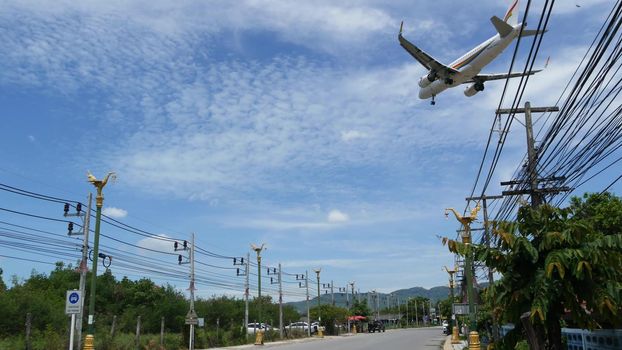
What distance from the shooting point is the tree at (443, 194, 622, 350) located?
786cm

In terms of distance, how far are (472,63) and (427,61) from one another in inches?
52.2

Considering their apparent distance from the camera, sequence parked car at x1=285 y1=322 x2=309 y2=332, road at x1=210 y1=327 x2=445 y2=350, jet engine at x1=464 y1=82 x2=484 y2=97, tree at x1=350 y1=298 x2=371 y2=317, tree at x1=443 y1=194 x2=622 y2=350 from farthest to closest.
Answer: tree at x1=350 y1=298 x2=371 y2=317, parked car at x1=285 y1=322 x2=309 y2=332, road at x1=210 y1=327 x2=445 y2=350, jet engine at x1=464 y1=82 x2=484 y2=97, tree at x1=443 y1=194 x2=622 y2=350

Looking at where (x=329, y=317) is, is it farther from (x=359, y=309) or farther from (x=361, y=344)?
(x=359, y=309)

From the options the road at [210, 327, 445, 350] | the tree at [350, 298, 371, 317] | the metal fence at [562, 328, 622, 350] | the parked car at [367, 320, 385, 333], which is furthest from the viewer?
the tree at [350, 298, 371, 317]

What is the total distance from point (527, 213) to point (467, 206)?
935 inches

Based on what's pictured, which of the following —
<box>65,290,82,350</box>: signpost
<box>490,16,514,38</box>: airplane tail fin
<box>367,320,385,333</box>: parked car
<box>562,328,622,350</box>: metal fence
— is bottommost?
<box>562,328,622,350</box>: metal fence

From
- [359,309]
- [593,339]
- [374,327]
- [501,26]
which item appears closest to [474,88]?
[501,26]

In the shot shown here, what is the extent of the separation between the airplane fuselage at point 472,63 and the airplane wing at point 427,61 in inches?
8.7

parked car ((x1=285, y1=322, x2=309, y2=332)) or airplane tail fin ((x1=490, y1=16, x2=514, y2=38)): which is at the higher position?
airplane tail fin ((x1=490, y1=16, x2=514, y2=38))

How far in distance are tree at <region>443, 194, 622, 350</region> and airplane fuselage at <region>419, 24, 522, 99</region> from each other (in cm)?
729

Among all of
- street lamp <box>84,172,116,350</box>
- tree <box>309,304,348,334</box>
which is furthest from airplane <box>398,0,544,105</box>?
tree <box>309,304,348,334</box>

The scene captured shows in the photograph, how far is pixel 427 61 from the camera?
1756cm

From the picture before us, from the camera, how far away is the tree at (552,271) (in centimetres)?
786

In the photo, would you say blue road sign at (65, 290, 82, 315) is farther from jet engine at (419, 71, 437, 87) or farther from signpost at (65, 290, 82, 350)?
jet engine at (419, 71, 437, 87)
